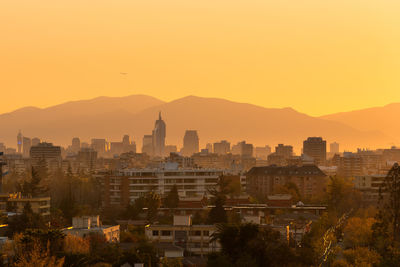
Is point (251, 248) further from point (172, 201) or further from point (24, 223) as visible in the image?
point (172, 201)

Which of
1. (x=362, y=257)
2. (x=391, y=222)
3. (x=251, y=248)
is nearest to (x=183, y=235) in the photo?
(x=391, y=222)

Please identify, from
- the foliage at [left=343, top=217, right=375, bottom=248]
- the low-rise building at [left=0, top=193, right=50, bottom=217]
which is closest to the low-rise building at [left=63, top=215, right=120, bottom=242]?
the low-rise building at [left=0, top=193, right=50, bottom=217]

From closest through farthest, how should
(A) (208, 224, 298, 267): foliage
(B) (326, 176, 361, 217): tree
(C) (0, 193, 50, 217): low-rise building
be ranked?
1. (A) (208, 224, 298, 267): foliage
2. (C) (0, 193, 50, 217): low-rise building
3. (B) (326, 176, 361, 217): tree

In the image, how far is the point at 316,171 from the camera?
448 feet

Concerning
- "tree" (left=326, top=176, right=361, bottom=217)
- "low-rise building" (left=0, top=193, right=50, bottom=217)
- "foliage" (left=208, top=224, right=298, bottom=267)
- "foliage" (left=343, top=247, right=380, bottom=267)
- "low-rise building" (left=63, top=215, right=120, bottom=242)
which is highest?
"tree" (left=326, top=176, right=361, bottom=217)

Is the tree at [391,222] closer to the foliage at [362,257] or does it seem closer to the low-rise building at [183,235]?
the foliage at [362,257]

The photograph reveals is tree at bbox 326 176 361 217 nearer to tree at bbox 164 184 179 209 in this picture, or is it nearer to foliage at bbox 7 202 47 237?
tree at bbox 164 184 179 209

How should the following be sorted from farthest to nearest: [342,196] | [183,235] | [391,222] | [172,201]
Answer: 1. [342,196]
2. [172,201]
3. [183,235]
4. [391,222]

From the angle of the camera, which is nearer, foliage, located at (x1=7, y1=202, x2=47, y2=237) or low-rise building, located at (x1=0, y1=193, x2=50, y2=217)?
foliage, located at (x1=7, y1=202, x2=47, y2=237)

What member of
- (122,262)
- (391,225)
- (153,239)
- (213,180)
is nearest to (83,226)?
(153,239)

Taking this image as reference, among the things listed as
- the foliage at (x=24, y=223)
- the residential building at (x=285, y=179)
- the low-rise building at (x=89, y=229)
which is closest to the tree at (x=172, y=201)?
the foliage at (x=24, y=223)

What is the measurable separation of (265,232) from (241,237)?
8.19ft

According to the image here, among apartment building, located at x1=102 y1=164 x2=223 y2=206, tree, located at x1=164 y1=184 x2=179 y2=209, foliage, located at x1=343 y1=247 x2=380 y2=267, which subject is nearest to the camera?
foliage, located at x1=343 y1=247 x2=380 y2=267

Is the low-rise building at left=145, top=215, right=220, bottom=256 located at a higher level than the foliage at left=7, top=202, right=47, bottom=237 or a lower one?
lower
